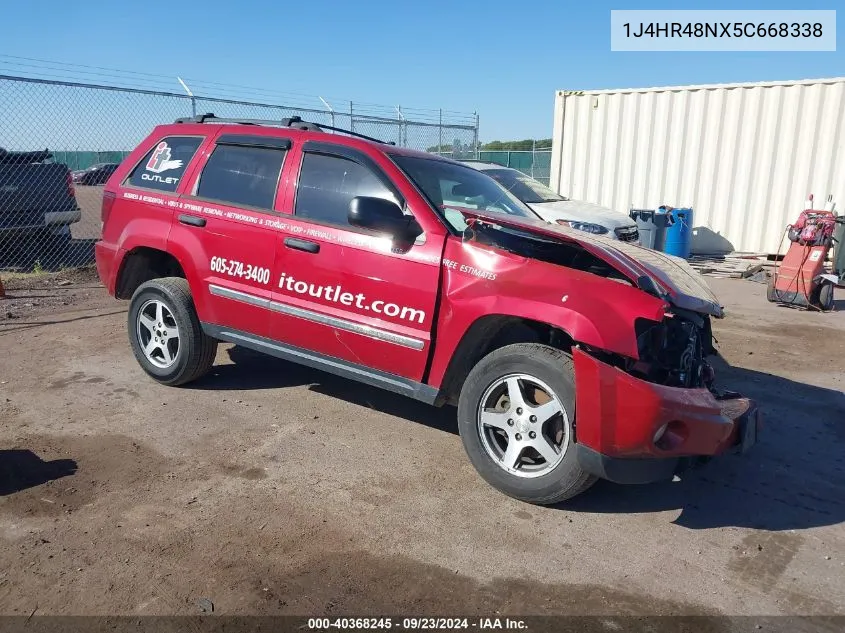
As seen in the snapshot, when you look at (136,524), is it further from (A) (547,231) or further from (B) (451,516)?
(A) (547,231)

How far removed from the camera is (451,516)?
3.52 m

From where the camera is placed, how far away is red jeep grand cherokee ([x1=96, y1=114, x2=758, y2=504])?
3.31m

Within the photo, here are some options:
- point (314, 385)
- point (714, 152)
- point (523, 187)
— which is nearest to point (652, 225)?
point (714, 152)

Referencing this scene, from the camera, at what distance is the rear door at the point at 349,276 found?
3934 mm

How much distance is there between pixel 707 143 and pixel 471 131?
6.90 meters

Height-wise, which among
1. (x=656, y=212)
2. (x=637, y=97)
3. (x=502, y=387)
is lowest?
(x=502, y=387)

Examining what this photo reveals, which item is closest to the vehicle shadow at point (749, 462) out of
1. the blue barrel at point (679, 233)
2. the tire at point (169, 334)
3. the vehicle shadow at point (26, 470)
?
the tire at point (169, 334)

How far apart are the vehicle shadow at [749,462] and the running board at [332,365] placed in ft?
2.05

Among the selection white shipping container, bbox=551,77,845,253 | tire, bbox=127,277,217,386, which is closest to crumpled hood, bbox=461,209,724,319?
tire, bbox=127,277,217,386

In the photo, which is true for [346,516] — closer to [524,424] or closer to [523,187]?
[524,424]

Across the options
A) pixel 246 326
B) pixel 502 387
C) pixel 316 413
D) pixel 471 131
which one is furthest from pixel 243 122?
pixel 471 131

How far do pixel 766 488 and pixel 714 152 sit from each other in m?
11.1

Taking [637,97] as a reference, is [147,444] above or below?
below

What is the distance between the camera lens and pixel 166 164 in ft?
16.9
